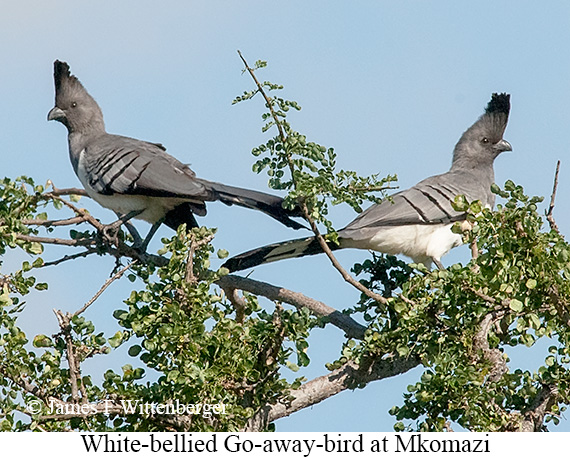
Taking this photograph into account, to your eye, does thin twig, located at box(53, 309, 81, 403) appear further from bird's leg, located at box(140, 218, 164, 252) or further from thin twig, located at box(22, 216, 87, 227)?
bird's leg, located at box(140, 218, 164, 252)

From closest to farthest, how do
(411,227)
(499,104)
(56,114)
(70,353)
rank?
1. (70,353)
2. (411,227)
3. (56,114)
4. (499,104)

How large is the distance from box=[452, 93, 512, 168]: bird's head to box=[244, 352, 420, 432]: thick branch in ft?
12.6

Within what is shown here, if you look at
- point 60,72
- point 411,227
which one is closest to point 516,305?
point 411,227

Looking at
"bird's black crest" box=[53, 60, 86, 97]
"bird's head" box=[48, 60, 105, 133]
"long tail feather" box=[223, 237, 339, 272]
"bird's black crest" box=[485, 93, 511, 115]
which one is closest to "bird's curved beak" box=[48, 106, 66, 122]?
"bird's head" box=[48, 60, 105, 133]

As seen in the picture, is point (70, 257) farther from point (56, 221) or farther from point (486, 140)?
point (486, 140)

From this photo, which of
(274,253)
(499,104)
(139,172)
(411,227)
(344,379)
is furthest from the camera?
(499,104)

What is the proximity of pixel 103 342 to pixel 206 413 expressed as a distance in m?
0.63

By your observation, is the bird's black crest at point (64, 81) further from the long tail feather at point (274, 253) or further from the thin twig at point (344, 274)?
the thin twig at point (344, 274)

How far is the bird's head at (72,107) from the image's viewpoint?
320 inches

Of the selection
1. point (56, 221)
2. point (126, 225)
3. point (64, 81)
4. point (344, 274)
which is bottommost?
point (344, 274)

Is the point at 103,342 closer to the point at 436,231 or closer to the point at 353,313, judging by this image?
the point at 353,313

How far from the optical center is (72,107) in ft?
26.9

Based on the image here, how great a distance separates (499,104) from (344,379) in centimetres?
419
